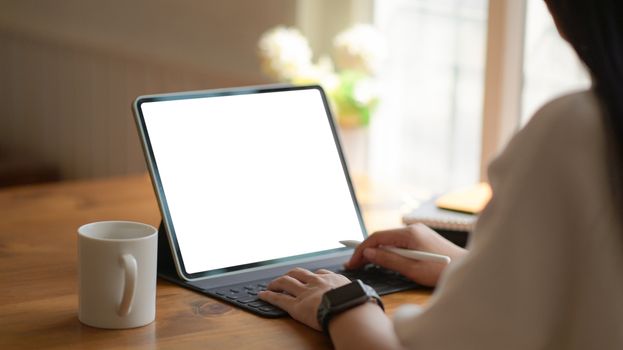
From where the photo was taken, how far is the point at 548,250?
901 millimetres

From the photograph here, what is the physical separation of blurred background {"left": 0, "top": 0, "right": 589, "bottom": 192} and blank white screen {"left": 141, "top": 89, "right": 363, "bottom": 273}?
415 millimetres

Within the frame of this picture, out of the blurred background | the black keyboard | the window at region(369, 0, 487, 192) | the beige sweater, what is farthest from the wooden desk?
the window at region(369, 0, 487, 192)

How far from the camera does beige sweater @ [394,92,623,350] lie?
89 centimetres

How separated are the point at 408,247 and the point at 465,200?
33cm

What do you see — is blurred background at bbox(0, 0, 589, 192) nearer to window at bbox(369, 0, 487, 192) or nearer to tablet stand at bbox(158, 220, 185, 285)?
window at bbox(369, 0, 487, 192)

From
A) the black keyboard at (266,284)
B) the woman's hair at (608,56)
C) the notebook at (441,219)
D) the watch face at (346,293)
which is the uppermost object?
the woman's hair at (608,56)

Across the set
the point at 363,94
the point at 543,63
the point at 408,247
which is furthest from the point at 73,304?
the point at 543,63

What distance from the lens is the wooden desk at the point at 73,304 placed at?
1.18 metres

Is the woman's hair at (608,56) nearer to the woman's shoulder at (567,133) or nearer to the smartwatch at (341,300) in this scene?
the woman's shoulder at (567,133)

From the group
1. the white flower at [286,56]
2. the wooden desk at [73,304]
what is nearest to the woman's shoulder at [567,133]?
the wooden desk at [73,304]

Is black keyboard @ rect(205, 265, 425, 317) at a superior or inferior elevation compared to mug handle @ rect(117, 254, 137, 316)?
inferior

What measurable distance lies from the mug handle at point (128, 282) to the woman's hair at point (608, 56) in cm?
57

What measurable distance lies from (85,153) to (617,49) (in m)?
3.19

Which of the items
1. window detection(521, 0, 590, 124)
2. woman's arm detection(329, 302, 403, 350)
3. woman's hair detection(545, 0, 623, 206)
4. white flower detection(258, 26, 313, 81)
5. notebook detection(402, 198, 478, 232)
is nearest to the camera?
woman's hair detection(545, 0, 623, 206)
